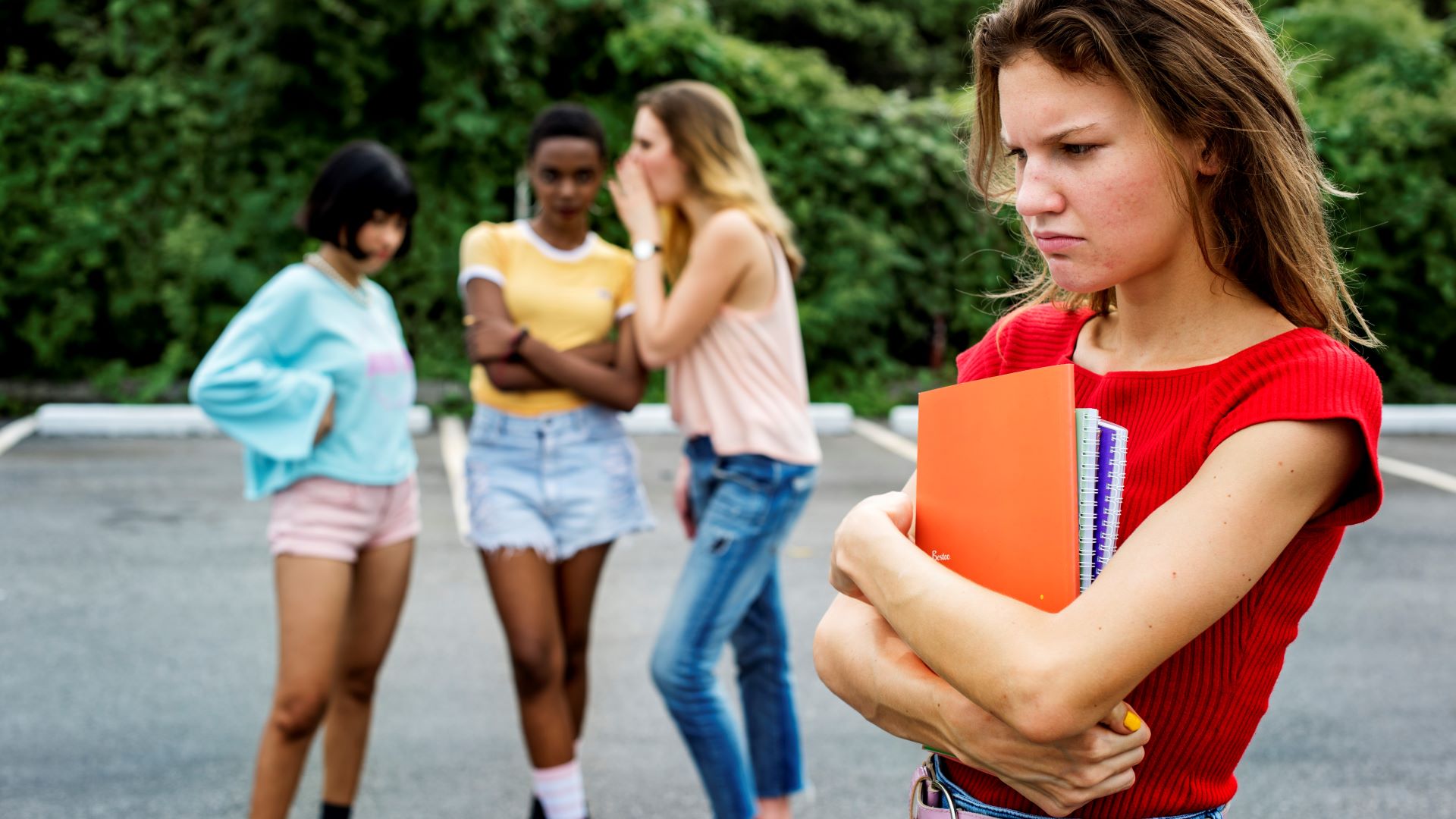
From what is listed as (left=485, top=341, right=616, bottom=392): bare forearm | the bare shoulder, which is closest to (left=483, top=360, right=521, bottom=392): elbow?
(left=485, top=341, right=616, bottom=392): bare forearm

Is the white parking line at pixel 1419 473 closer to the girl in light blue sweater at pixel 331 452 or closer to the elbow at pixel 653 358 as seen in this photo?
the elbow at pixel 653 358

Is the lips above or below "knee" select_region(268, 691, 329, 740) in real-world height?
above

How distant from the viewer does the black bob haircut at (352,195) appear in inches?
134

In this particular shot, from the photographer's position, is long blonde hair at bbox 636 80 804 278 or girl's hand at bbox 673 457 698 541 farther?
girl's hand at bbox 673 457 698 541

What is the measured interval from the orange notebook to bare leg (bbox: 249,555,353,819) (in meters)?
2.12

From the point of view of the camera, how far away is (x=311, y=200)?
11.4 feet

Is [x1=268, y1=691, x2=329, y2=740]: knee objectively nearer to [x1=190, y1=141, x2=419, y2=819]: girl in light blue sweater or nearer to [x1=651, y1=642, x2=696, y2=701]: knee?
[x1=190, y1=141, x2=419, y2=819]: girl in light blue sweater

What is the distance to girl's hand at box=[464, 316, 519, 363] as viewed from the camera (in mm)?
3461

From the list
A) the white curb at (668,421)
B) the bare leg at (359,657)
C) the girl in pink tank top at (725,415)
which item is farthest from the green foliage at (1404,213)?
the bare leg at (359,657)

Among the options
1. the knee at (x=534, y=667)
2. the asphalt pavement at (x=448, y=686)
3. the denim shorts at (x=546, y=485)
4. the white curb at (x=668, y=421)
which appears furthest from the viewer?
the white curb at (x=668, y=421)

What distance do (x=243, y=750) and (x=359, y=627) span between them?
0.98 metres

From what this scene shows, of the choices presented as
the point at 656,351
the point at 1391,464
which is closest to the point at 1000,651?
the point at 656,351

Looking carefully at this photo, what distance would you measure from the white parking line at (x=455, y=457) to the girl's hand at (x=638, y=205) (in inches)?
125

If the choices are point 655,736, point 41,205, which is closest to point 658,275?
point 655,736
